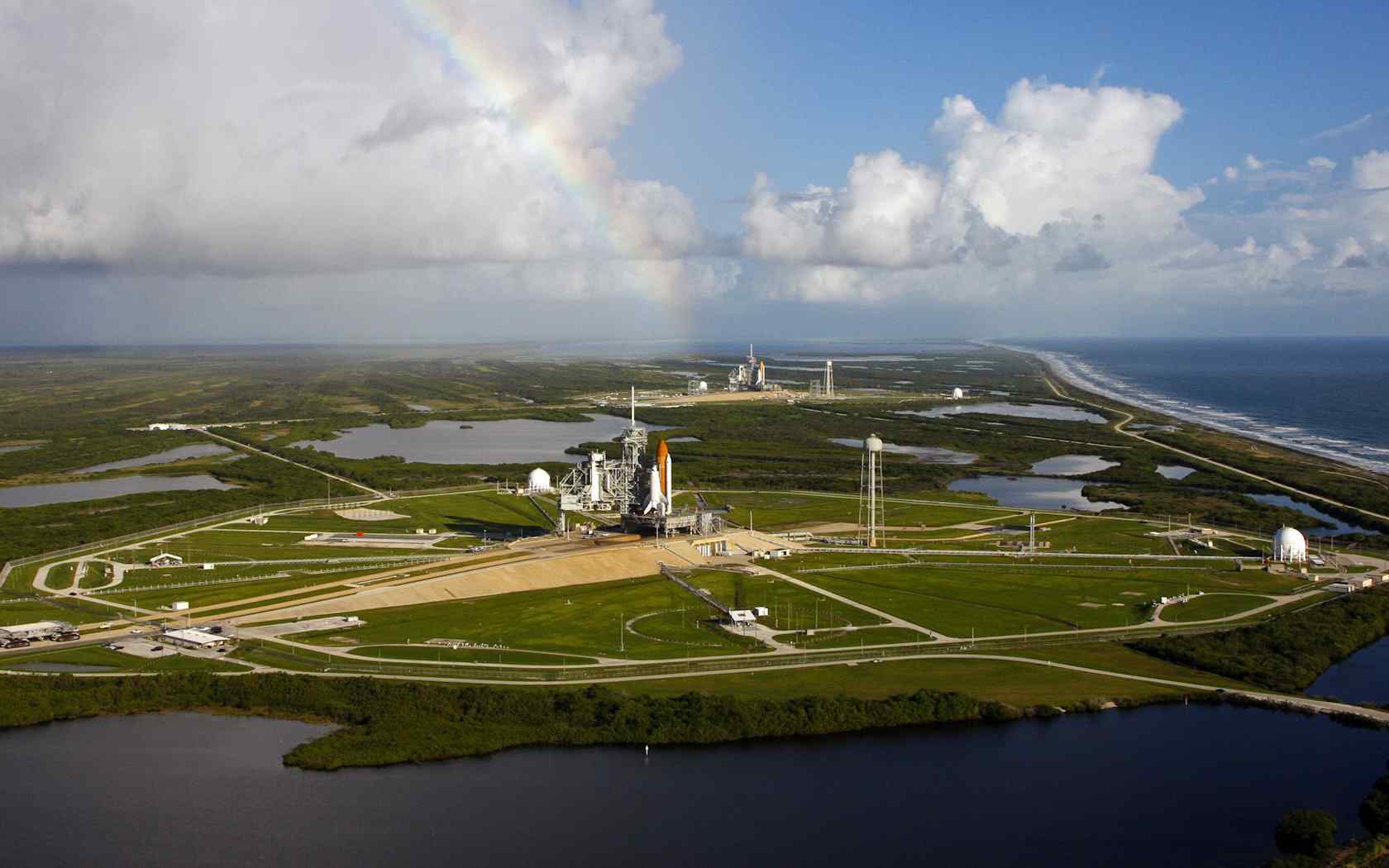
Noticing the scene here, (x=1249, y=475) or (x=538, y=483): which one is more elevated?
(x=538, y=483)

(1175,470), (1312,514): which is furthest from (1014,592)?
(1175,470)

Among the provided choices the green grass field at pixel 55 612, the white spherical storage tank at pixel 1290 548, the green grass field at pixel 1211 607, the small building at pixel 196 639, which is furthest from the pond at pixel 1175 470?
the green grass field at pixel 55 612

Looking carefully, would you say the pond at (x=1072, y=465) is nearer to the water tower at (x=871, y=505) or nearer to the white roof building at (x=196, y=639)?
the water tower at (x=871, y=505)

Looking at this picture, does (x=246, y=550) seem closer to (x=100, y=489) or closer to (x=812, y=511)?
(x=100, y=489)

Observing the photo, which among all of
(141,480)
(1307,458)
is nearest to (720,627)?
(141,480)

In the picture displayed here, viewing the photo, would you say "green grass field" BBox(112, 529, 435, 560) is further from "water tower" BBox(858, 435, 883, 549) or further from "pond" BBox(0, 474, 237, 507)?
"water tower" BBox(858, 435, 883, 549)

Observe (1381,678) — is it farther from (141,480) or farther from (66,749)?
(141,480)

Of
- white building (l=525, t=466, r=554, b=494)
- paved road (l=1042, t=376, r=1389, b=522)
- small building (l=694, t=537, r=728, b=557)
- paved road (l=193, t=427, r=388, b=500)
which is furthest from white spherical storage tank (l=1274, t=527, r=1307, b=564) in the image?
paved road (l=193, t=427, r=388, b=500)
